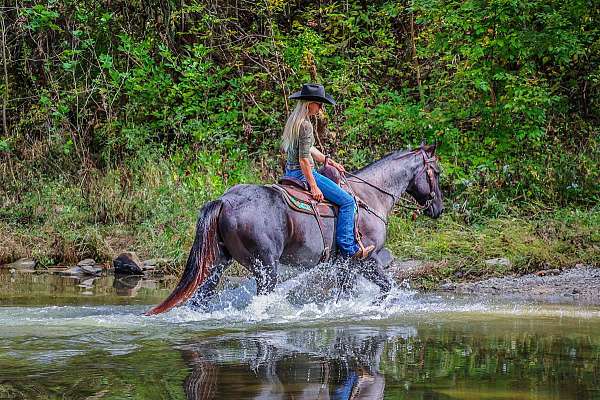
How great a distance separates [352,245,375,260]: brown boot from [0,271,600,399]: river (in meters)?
0.46

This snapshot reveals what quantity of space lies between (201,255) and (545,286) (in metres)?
4.60

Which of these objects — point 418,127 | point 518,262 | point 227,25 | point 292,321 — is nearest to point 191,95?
point 227,25

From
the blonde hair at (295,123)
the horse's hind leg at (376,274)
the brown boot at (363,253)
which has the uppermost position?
the blonde hair at (295,123)

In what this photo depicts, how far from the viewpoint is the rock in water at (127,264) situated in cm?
1363

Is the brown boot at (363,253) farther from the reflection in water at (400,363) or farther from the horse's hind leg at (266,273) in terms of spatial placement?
the reflection in water at (400,363)

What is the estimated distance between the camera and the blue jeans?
9.49 metres

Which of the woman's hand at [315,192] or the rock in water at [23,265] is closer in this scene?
the woman's hand at [315,192]

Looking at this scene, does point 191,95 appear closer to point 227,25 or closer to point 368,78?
point 227,25

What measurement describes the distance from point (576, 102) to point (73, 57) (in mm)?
10416

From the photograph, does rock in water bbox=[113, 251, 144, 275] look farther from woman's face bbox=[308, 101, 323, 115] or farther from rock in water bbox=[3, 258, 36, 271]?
woman's face bbox=[308, 101, 323, 115]

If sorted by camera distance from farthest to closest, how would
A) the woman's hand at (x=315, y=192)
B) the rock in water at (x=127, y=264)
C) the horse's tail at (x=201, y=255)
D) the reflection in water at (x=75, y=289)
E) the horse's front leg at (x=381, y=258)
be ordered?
the rock in water at (x=127, y=264) < the reflection in water at (x=75, y=289) < the horse's front leg at (x=381, y=258) < the woman's hand at (x=315, y=192) < the horse's tail at (x=201, y=255)

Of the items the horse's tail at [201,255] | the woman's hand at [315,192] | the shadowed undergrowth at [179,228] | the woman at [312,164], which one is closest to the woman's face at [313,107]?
the woman at [312,164]

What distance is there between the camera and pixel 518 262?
12117 millimetres

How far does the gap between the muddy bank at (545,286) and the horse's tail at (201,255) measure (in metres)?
3.73
